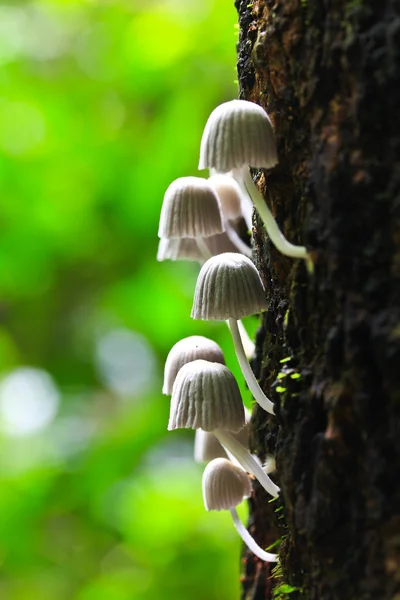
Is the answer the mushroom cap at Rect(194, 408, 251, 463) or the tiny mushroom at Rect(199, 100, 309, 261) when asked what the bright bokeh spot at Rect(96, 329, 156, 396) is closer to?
the mushroom cap at Rect(194, 408, 251, 463)

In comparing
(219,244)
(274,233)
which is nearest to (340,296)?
(274,233)

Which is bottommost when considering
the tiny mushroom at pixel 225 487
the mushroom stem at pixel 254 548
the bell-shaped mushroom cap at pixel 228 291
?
the mushroom stem at pixel 254 548

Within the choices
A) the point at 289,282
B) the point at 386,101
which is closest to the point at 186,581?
the point at 289,282

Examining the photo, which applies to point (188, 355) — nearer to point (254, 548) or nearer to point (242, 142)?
point (254, 548)

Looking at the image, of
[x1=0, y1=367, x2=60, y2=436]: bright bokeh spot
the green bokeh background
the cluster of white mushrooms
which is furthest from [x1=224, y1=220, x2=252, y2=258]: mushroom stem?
[x1=0, y1=367, x2=60, y2=436]: bright bokeh spot

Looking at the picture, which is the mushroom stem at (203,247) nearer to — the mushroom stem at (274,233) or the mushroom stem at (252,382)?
the mushroom stem at (252,382)

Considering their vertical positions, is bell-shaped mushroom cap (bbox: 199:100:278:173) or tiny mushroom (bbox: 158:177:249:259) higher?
bell-shaped mushroom cap (bbox: 199:100:278:173)

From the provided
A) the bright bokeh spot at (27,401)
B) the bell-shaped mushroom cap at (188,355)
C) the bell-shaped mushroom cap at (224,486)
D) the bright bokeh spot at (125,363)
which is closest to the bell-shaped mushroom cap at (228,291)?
the bell-shaped mushroom cap at (188,355)
